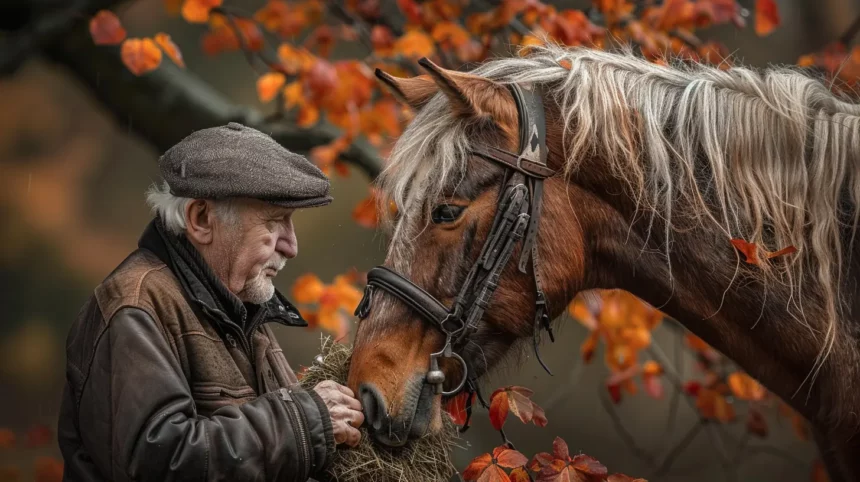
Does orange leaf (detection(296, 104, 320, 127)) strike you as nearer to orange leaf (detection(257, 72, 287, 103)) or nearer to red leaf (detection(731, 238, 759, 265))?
orange leaf (detection(257, 72, 287, 103))

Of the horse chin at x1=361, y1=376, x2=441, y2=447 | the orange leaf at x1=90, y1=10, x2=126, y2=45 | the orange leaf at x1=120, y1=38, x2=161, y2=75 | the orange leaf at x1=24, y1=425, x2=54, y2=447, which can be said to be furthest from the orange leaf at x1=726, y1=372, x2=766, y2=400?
the orange leaf at x1=24, y1=425, x2=54, y2=447

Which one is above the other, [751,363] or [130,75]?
[130,75]

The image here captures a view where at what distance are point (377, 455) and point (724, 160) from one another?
1.26m

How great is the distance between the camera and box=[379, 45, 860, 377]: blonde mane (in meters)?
2.46

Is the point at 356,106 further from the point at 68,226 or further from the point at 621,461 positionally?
the point at 621,461

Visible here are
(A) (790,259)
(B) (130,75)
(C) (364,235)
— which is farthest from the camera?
(C) (364,235)

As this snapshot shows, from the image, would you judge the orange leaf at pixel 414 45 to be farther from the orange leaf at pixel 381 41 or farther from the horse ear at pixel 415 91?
the horse ear at pixel 415 91

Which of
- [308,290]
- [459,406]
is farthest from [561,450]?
[308,290]

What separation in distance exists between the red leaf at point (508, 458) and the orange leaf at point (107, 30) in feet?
9.33

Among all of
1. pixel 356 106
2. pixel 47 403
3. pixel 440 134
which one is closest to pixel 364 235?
pixel 356 106

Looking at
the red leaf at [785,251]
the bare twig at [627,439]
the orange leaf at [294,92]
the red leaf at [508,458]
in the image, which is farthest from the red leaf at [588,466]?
the bare twig at [627,439]

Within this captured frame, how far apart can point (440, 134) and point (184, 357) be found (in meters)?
0.92

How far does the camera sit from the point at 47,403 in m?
5.58

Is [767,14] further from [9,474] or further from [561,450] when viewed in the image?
[9,474]
